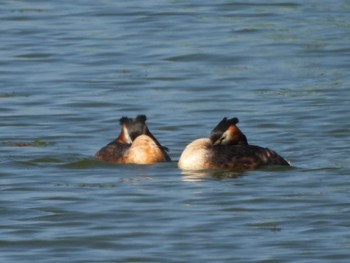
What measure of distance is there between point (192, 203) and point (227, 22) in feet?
40.7

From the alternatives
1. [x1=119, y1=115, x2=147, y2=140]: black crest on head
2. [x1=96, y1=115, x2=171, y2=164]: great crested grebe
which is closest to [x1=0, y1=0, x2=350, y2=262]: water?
[x1=96, y1=115, x2=171, y2=164]: great crested grebe

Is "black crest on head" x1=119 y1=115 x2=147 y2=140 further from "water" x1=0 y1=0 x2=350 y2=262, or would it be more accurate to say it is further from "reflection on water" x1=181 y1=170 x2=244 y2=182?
"reflection on water" x1=181 y1=170 x2=244 y2=182

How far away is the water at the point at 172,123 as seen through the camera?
44.7ft

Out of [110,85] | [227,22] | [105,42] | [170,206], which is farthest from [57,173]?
[227,22]

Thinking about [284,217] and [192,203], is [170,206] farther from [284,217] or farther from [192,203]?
[284,217]

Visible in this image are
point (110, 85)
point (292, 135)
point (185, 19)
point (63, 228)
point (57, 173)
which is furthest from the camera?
point (185, 19)

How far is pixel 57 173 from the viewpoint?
54.9 ft

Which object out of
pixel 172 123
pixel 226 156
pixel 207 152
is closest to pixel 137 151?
pixel 207 152

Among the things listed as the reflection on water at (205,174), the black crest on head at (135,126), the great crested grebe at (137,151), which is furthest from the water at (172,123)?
the black crest on head at (135,126)

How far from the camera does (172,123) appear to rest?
19.4 meters

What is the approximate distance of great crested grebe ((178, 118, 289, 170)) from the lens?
1656cm

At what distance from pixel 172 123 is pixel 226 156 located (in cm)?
283

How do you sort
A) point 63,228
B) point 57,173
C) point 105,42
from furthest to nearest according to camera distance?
point 105,42 < point 57,173 < point 63,228

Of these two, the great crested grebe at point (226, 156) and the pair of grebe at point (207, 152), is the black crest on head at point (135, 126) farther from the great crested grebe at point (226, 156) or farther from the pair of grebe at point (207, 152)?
the great crested grebe at point (226, 156)
